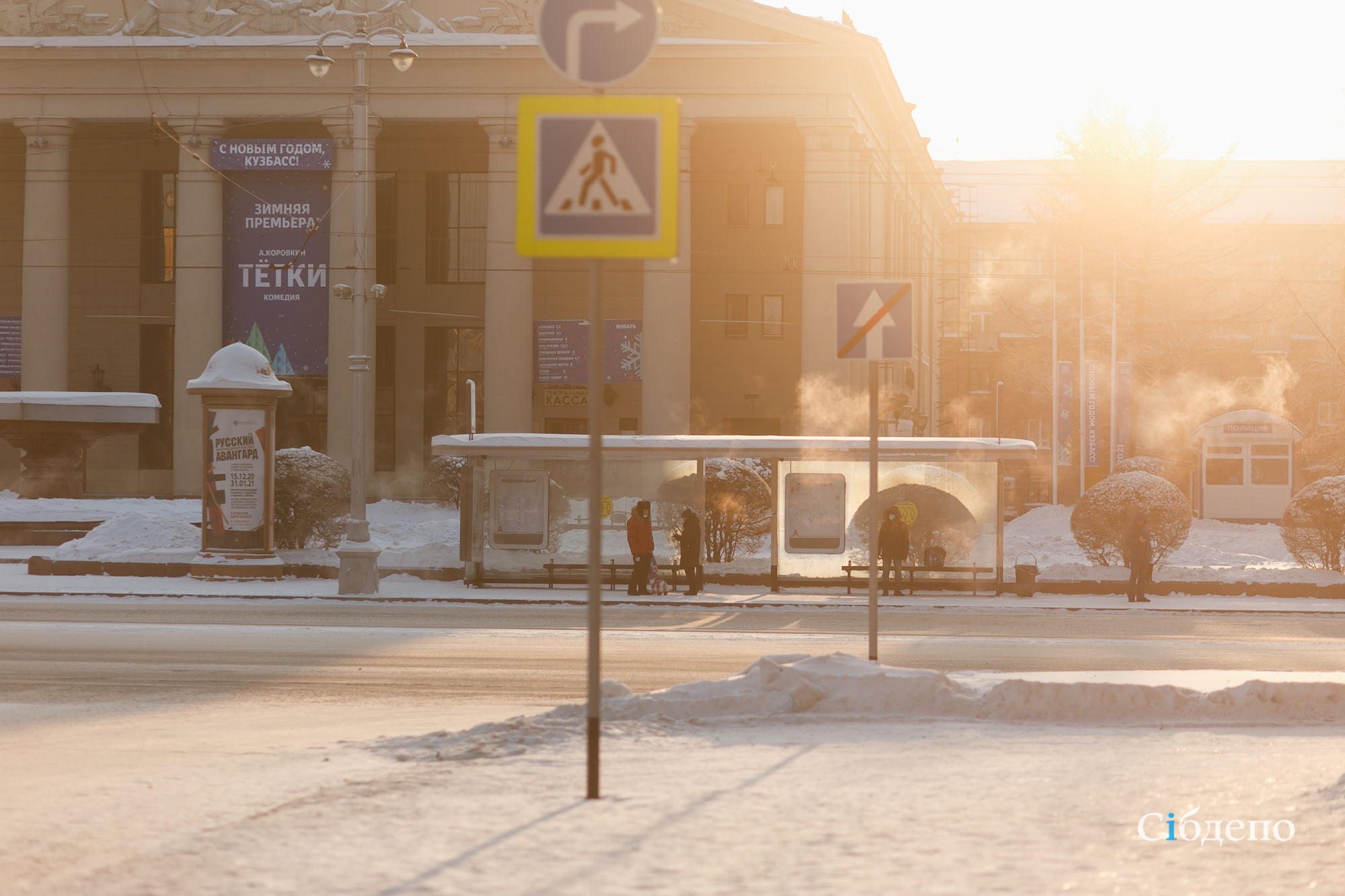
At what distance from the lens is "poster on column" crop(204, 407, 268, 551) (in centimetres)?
2427

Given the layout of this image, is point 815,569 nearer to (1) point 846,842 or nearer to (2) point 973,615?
(2) point 973,615

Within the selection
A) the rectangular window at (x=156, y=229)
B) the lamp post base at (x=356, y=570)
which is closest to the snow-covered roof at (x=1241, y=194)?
the rectangular window at (x=156, y=229)

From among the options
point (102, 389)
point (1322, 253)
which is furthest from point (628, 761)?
point (1322, 253)

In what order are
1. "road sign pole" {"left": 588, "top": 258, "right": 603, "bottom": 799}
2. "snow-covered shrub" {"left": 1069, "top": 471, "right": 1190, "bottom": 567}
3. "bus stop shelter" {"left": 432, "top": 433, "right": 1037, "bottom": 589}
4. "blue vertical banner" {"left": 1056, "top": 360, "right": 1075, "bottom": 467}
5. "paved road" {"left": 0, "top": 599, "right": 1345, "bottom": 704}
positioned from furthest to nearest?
"blue vertical banner" {"left": 1056, "top": 360, "right": 1075, "bottom": 467}
"snow-covered shrub" {"left": 1069, "top": 471, "right": 1190, "bottom": 567}
"bus stop shelter" {"left": 432, "top": 433, "right": 1037, "bottom": 589}
"paved road" {"left": 0, "top": 599, "right": 1345, "bottom": 704}
"road sign pole" {"left": 588, "top": 258, "right": 603, "bottom": 799}

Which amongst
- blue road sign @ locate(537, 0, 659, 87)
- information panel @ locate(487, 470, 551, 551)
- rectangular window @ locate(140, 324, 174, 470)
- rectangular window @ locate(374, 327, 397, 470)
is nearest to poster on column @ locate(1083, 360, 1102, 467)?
rectangular window @ locate(374, 327, 397, 470)

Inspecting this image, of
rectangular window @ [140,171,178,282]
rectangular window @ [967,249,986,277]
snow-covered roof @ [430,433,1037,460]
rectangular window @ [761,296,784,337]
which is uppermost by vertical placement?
rectangular window @ [967,249,986,277]

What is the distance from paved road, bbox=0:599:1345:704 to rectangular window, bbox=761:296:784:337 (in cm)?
2724

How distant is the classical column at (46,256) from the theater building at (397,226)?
8 cm

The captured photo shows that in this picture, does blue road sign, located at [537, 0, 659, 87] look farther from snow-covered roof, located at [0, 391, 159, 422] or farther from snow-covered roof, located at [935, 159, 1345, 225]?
snow-covered roof, located at [935, 159, 1345, 225]

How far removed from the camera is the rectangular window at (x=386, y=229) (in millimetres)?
47719

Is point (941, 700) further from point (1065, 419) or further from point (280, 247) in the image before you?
point (1065, 419)

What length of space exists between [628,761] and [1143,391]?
152ft

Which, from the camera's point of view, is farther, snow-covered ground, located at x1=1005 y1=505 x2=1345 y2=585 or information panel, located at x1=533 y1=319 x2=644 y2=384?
information panel, located at x1=533 y1=319 x2=644 y2=384

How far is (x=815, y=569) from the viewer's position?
81.5 feet
